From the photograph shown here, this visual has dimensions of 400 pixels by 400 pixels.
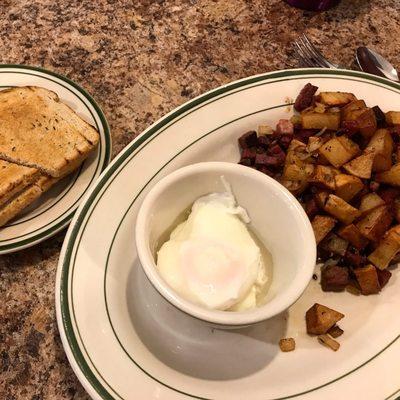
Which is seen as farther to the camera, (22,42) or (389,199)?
(22,42)

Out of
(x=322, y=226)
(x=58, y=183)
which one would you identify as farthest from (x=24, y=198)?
(x=322, y=226)

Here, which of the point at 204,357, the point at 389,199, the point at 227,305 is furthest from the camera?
the point at 389,199

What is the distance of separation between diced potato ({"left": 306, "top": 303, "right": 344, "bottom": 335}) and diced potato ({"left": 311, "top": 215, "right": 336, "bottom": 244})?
0.17m

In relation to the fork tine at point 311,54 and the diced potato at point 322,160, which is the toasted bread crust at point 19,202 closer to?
the diced potato at point 322,160

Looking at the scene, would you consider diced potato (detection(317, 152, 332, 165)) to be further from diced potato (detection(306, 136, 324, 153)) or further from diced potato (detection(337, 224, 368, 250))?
diced potato (detection(337, 224, 368, 250))

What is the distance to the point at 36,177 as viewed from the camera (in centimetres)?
135

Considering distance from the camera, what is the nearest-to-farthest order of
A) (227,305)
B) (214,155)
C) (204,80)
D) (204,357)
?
(227,305) → (204,357) → (214,155) → (204,80)

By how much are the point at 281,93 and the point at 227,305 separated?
0.71 m

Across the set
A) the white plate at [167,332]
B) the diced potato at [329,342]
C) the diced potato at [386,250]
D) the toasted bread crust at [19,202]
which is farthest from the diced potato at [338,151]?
the toasted bread crust at [19,202]

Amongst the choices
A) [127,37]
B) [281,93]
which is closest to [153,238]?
[281,93]

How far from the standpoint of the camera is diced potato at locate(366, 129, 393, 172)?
1257mm

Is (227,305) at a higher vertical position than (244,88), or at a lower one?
lower

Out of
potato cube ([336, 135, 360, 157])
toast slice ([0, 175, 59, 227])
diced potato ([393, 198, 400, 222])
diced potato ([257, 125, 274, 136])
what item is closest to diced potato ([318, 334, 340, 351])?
diced potato ([393, 198, 400, 222])

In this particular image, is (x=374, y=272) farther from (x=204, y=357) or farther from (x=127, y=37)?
(x=127, y=37)
